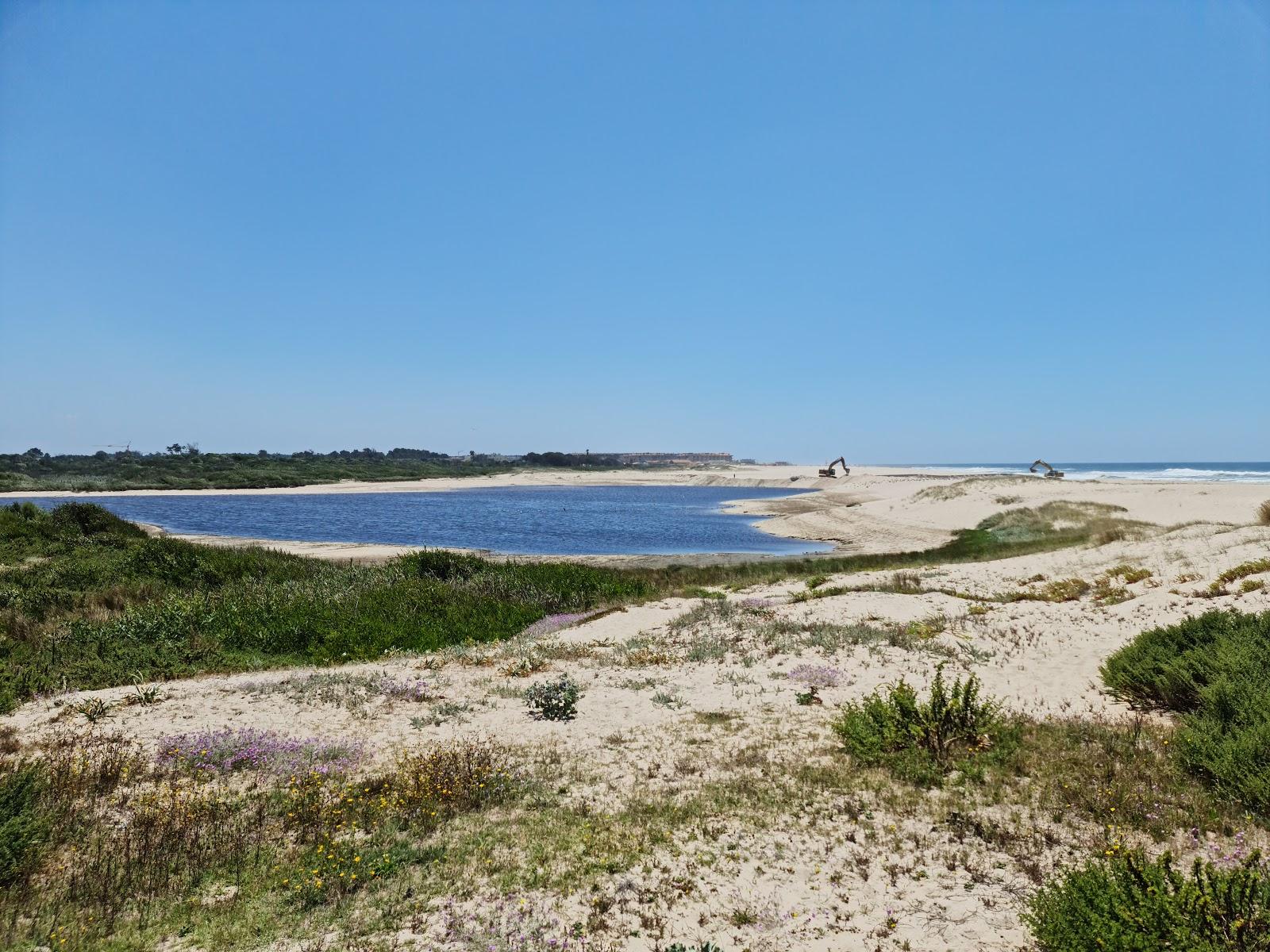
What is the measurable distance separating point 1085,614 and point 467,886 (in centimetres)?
1646

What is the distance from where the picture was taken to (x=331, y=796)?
23.3 ft

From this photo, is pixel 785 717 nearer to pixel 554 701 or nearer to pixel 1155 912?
pixel 554 701

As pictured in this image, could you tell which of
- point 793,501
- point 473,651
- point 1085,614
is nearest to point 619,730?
point 473,651

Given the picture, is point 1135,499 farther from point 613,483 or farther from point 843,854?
point 613,483

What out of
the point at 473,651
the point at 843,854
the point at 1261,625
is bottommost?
the point at 473,651

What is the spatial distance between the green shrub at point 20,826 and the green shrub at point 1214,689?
37.6 feet

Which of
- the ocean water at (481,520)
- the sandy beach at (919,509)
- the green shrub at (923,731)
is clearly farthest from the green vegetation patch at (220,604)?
the ocean water at (481,520)

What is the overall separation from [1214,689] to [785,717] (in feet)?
18.0

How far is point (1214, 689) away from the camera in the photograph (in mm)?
7973

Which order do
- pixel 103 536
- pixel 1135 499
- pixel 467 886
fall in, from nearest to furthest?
pixel 467 886 < pixel 103 536 < pixel 1135 499

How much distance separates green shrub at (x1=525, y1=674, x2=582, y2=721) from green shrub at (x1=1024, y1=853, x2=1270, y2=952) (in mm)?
7051

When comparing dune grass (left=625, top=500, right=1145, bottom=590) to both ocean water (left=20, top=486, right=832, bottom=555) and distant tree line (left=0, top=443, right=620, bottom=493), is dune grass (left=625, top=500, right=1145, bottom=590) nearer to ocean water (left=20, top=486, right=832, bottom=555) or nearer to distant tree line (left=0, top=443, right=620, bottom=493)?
ocean water (left=20, top=486, right=832, bottom=555)

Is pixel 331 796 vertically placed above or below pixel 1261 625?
below

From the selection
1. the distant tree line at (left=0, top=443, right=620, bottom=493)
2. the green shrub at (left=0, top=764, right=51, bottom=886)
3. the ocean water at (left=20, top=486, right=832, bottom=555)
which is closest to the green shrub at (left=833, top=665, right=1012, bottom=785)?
the green shrub at (left=0, top=764, right=51, bottom=886)
